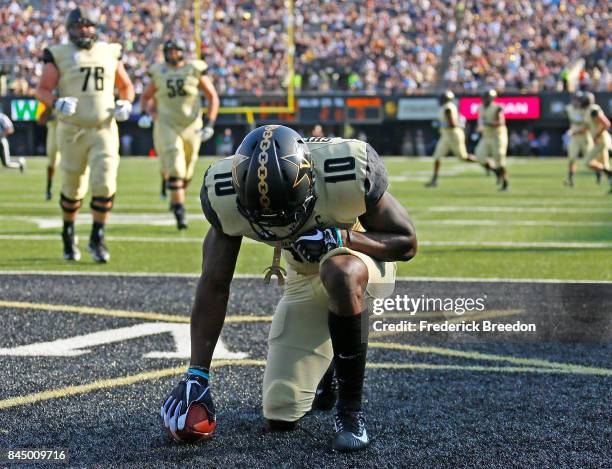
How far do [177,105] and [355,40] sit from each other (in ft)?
79.1

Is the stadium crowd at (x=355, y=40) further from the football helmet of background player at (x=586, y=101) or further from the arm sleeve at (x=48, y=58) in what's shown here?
the arm sleeve at (x=48, y=58)

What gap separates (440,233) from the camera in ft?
32.9

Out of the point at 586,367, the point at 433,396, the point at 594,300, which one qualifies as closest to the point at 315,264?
the point at 433,396

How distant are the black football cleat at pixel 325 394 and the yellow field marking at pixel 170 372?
0.63 metres

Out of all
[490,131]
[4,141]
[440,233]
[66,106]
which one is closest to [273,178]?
[66,106]

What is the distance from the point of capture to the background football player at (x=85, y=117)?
306 inches

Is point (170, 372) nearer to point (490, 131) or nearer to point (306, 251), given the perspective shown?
point (306, 251)

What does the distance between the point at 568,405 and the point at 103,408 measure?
170 centimetres

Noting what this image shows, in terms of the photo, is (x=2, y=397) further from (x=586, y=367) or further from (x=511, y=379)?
(x=586, y=367)

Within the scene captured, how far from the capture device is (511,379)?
4129 millimetres

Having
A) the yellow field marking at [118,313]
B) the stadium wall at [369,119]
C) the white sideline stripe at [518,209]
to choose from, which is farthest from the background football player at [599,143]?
the yellow field marking at [118,313]

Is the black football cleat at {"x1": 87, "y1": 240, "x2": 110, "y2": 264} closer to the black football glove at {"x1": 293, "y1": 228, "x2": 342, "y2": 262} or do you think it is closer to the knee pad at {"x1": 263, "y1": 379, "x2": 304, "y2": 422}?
the knee pad at {"x1": 263, "y1": 379, "x2": 304, "y2": 422}

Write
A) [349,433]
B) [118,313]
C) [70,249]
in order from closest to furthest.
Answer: [349,433], [118,313], [70,249]

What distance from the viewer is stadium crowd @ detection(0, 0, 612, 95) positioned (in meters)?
32.2
